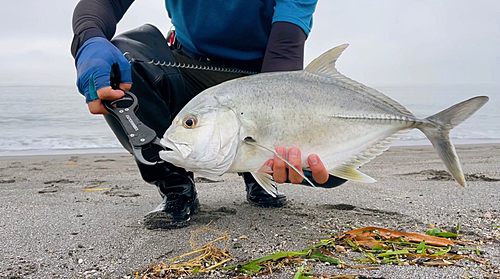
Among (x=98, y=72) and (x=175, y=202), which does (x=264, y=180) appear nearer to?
(x=175, y=202)

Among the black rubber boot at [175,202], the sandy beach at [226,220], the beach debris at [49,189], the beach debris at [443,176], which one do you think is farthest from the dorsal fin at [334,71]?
the beach debris at [49,189]

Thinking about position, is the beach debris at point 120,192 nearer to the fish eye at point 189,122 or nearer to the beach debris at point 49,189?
the beach debris at point 49,189

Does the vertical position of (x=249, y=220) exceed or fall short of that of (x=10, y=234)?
it exceeds it

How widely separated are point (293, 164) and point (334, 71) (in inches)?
23.1

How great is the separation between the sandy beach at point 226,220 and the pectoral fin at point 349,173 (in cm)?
36

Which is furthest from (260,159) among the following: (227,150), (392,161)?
(392,161)

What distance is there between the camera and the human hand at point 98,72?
2000 millimetres

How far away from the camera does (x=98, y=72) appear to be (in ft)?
6.54

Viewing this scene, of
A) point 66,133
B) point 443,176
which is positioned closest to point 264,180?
point 443,176

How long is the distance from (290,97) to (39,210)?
2.02 meters

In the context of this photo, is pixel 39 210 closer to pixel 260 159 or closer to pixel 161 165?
pixel 161 165

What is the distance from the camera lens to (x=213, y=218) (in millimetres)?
2631

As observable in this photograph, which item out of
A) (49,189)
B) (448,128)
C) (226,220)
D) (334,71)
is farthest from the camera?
(49,189)

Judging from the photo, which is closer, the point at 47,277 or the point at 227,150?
the point at 47,277
